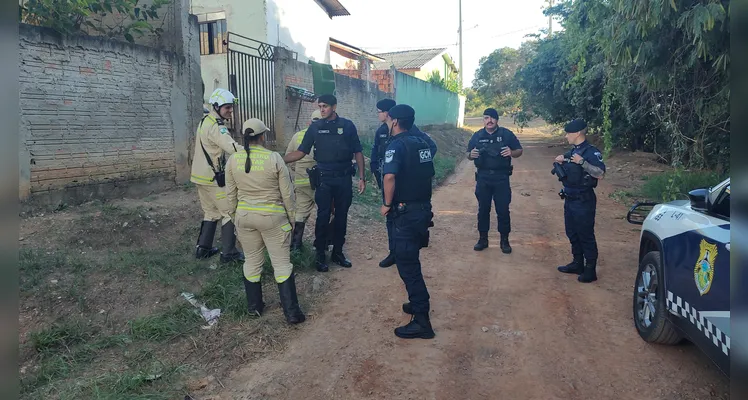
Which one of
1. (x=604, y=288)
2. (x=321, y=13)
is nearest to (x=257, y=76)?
(x=604, y=288)

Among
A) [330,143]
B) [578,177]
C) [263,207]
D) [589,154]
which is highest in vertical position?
[330,143]

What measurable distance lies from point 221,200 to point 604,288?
13.6 feet

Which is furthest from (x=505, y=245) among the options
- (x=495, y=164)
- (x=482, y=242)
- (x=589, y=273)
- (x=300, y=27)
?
(x=300, y=27)

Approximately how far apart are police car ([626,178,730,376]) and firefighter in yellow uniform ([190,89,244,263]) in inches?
155

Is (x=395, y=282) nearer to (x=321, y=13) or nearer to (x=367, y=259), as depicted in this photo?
(x=367, y=259)

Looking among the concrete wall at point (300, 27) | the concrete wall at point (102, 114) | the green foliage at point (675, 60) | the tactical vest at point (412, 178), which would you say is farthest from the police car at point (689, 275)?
the concrete wall at point (300, 27)

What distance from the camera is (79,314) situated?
4.31 m

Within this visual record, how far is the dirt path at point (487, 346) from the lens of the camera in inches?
127

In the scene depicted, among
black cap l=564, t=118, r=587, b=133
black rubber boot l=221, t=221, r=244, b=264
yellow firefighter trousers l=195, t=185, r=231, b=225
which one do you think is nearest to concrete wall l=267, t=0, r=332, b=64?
yellow firefighter trousers l=195, t=185, r=231, b=225

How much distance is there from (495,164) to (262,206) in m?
3.28

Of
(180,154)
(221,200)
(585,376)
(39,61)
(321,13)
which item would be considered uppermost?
(321,13)

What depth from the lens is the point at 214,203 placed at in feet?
18.3

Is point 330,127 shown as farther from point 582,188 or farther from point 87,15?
point 87,15

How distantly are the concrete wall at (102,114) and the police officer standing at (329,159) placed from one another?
9.32 ft
